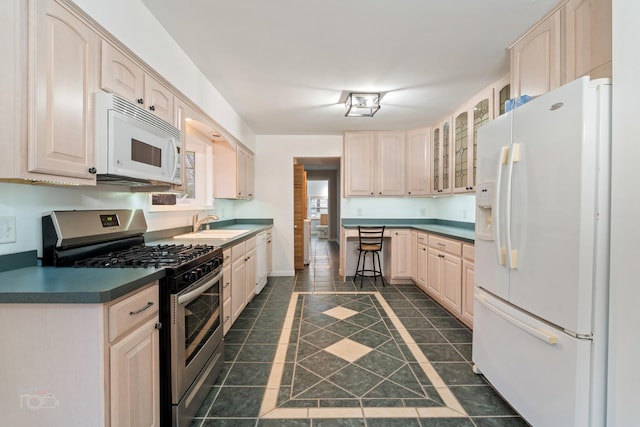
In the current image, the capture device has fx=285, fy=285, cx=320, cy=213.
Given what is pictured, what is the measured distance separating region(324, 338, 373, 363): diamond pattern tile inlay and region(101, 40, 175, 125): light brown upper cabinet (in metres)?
2.18

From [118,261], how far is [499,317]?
2169 millimetres

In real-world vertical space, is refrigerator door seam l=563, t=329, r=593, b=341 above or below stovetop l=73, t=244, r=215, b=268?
below

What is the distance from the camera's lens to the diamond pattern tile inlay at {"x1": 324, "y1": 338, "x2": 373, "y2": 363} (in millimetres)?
2266

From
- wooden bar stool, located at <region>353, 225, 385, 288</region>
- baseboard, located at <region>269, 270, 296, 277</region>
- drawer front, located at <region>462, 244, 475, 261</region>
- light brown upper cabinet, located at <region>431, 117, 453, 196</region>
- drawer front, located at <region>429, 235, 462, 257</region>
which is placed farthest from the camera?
baseboard, located at <region>269, 270, 296, 277</region>

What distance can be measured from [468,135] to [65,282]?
3.66 metres

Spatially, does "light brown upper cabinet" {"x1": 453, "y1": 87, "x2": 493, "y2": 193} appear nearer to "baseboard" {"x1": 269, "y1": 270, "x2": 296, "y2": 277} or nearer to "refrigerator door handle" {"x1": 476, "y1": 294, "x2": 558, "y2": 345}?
"refrigerator door handle" {"x1": 476, "y1": 294, "x2": 558, "y2": 345}

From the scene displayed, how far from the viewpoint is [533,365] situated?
144 cm

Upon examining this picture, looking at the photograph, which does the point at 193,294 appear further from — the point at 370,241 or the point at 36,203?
the point at 370,241

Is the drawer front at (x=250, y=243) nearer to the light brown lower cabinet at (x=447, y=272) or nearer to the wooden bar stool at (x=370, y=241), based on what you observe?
the wooden bar stool at (x=370, y=241)

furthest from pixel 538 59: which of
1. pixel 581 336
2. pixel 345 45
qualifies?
pixel 581 336

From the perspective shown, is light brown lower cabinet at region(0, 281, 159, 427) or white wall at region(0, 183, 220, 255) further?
white wall at region(0, 183, 220, 255)

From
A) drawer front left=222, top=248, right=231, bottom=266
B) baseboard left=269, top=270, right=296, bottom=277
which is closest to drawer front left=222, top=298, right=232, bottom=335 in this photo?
drawer front left=222, top=248, right=231, bottom=266

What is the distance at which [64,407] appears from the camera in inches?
39.9

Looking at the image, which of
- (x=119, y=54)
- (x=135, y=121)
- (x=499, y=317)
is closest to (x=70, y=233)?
(x=135, y=121)
